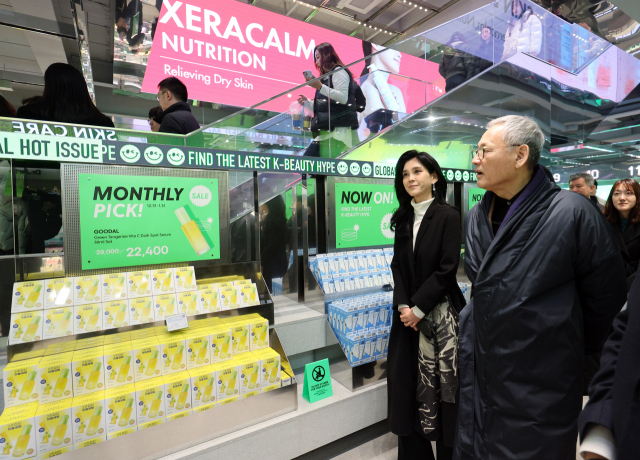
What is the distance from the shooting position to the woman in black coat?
1702 millimetres

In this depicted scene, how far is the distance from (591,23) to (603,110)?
19.7ft

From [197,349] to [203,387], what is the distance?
0.62 ft

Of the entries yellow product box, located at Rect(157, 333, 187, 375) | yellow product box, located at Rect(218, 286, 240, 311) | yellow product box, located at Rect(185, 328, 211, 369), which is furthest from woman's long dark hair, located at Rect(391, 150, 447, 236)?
yellow product box, located at Rect(157, 333, 187, 375)

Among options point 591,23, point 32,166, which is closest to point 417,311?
point 32,166

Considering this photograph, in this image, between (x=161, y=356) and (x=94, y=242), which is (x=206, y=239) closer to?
(x=94, y=242)

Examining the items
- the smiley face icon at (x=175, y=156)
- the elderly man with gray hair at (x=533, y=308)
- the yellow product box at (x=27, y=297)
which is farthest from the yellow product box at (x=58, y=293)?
the elderly man with gray hair at (x=533, y=308)

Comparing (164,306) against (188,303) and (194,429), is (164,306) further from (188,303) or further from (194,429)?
(194,429)

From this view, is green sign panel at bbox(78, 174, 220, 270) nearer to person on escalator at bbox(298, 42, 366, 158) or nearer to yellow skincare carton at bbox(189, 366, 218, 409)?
yellow skincare carton at bbox(189, 366, 218, 409)

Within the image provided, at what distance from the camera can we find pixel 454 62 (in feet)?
16.7

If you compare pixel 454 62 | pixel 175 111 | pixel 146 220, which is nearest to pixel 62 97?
pixel 175 111

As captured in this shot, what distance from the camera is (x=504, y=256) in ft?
3.94

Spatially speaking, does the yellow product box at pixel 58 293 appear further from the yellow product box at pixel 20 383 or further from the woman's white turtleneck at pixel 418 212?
the woman's white turtleneck at pixel 418 212

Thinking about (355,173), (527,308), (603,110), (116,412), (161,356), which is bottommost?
(116,412)

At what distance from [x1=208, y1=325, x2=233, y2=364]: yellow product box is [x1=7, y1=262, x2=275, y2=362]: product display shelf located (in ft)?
0.35
